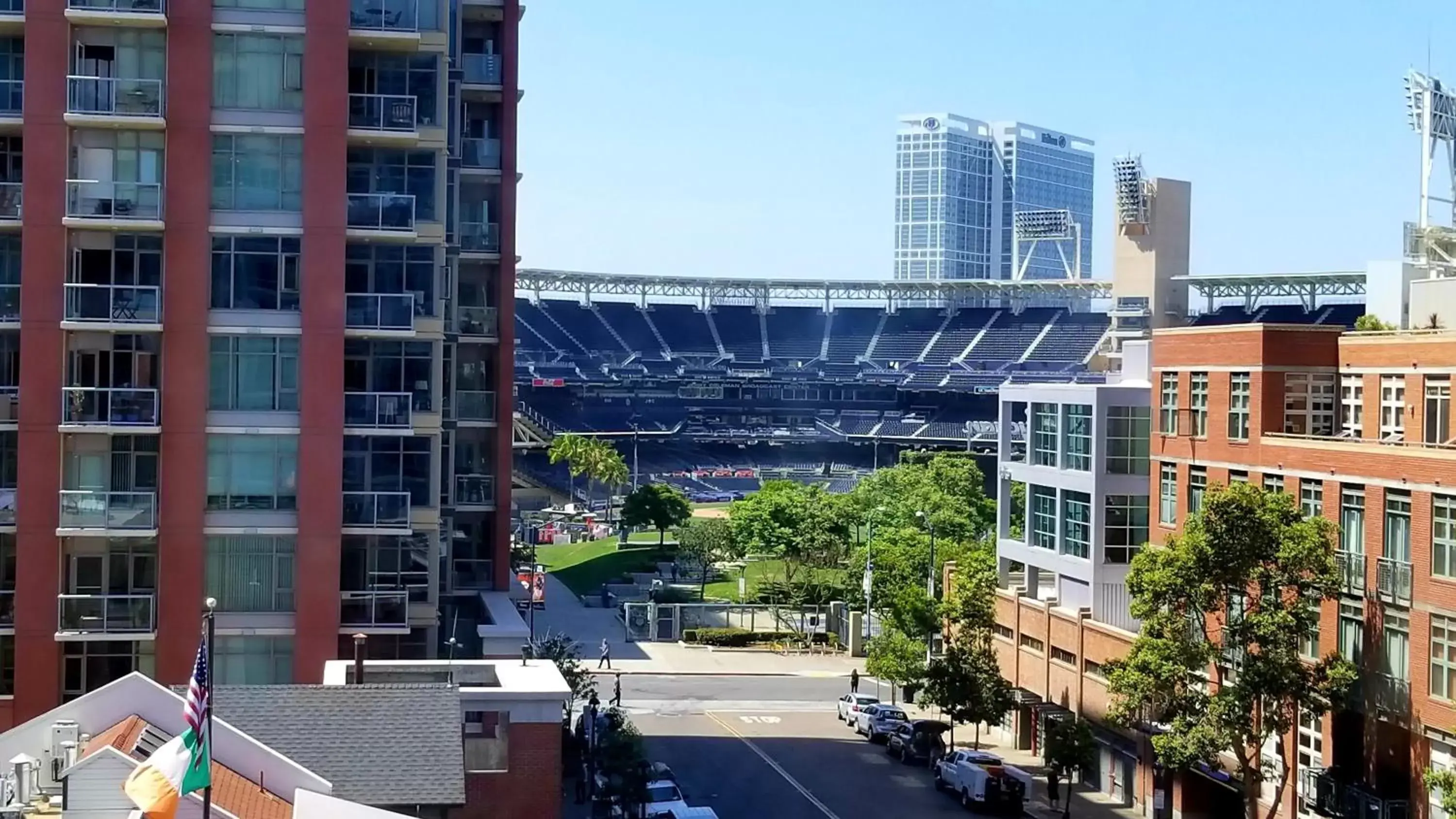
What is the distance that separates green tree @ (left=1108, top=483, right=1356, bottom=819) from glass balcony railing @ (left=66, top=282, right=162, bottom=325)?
20.6 m

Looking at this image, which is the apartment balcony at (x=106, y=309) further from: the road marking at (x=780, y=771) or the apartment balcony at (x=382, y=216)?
the road marking at (x=780, y=771)

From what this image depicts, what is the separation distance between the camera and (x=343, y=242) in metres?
33.0

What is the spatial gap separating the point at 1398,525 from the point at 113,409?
2472 cm

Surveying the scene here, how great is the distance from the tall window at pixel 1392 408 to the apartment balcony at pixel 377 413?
20106mm

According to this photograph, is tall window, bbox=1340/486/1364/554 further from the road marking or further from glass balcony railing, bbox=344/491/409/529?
glass balcony railing, bbox=344/491/409/529

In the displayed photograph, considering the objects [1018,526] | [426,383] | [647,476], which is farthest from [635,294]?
[426,383]

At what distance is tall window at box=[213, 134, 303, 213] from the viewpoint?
32.8m

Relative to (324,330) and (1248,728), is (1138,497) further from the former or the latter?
(324,330)

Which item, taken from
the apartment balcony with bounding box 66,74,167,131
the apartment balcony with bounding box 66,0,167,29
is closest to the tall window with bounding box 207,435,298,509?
the apartment balcony with bounding box 66,74,167,131

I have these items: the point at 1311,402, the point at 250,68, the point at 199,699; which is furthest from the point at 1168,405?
the point at 199,699

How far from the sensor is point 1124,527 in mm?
47406

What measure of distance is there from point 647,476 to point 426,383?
9808 cm

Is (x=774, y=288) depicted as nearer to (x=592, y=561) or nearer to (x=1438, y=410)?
(x=592, y=561)

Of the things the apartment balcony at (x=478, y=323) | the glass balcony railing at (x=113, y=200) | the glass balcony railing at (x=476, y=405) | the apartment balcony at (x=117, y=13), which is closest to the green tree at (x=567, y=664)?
the glass balcony railing at (x=476, y=405)
